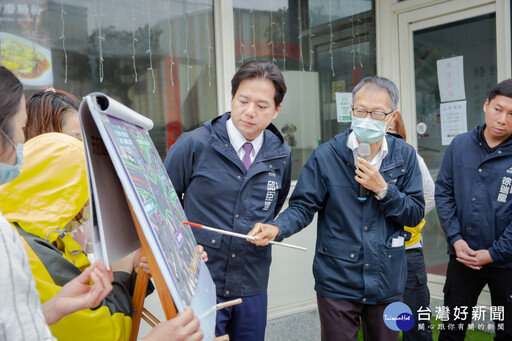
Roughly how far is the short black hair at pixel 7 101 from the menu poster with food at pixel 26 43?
2135 mm

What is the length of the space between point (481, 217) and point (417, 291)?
674 millimetres

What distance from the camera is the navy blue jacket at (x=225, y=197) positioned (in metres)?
2.19

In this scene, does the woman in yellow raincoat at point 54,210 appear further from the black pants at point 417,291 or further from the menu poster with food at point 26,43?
the black pants at point 417,291

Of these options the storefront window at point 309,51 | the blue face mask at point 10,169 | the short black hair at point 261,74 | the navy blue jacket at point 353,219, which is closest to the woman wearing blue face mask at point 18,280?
the blue face mask at point 10,169

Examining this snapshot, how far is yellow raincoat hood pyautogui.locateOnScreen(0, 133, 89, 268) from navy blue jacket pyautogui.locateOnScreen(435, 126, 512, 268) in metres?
2.46

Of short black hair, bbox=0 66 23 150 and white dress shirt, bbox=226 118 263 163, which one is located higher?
short black hair, bbox=0 66 23 150

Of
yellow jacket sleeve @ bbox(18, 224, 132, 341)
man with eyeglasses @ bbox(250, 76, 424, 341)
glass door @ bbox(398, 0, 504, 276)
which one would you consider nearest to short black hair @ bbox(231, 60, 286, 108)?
man with eyeglasses @ bbox(250, 76, 424, 341)

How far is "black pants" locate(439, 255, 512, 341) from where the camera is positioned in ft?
9.35

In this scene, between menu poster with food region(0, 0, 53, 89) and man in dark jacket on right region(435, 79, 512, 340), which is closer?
man in dark jacket on right region(435, 79, 512, 340)

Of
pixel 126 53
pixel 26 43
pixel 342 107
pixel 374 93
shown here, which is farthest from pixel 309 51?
pixel 26 43

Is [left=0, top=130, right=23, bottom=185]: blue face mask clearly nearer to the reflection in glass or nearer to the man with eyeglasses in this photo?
the man with eyeglasses

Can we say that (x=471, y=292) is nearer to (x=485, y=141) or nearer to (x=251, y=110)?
(x=485, y=141)

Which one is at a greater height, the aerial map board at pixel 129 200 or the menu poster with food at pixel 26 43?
the menu poster with food at pixel 26 43

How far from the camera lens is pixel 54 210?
4.55 ft
